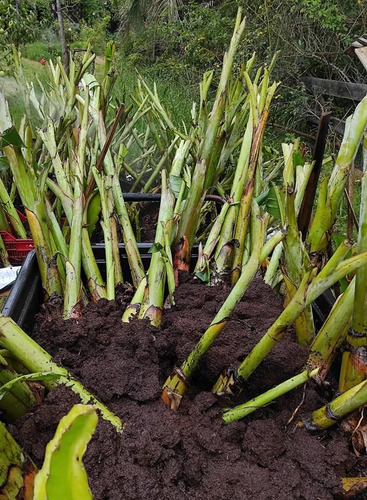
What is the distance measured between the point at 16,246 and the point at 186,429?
1.13 metres

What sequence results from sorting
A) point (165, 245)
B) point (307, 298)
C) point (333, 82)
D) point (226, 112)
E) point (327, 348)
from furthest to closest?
point (333, 82), point (226, 112), point (165, 245), point (327, 348), point (307, 298)

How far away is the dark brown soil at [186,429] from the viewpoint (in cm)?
63

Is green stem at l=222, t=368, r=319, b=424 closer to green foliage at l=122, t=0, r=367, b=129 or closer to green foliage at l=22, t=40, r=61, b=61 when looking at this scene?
green foliage at l=122, t=0, r=367, b=129

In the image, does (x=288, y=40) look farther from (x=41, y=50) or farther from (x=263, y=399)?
(x=41, y=50)

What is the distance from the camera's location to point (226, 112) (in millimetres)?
1320

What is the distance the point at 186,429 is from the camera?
27.1 inches

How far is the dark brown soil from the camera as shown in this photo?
63cm

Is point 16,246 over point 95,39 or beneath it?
over

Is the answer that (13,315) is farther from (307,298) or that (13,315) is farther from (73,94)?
(73,94)

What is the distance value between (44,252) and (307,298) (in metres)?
0.71

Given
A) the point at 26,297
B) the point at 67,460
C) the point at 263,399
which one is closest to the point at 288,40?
the point at 26,297

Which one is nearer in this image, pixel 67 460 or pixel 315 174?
pixel 67 460

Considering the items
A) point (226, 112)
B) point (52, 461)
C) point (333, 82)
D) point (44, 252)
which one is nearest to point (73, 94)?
point (226, 112)

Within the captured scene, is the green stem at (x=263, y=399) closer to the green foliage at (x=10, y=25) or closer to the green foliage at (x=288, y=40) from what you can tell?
the green foliage at (x=10, y=25)
